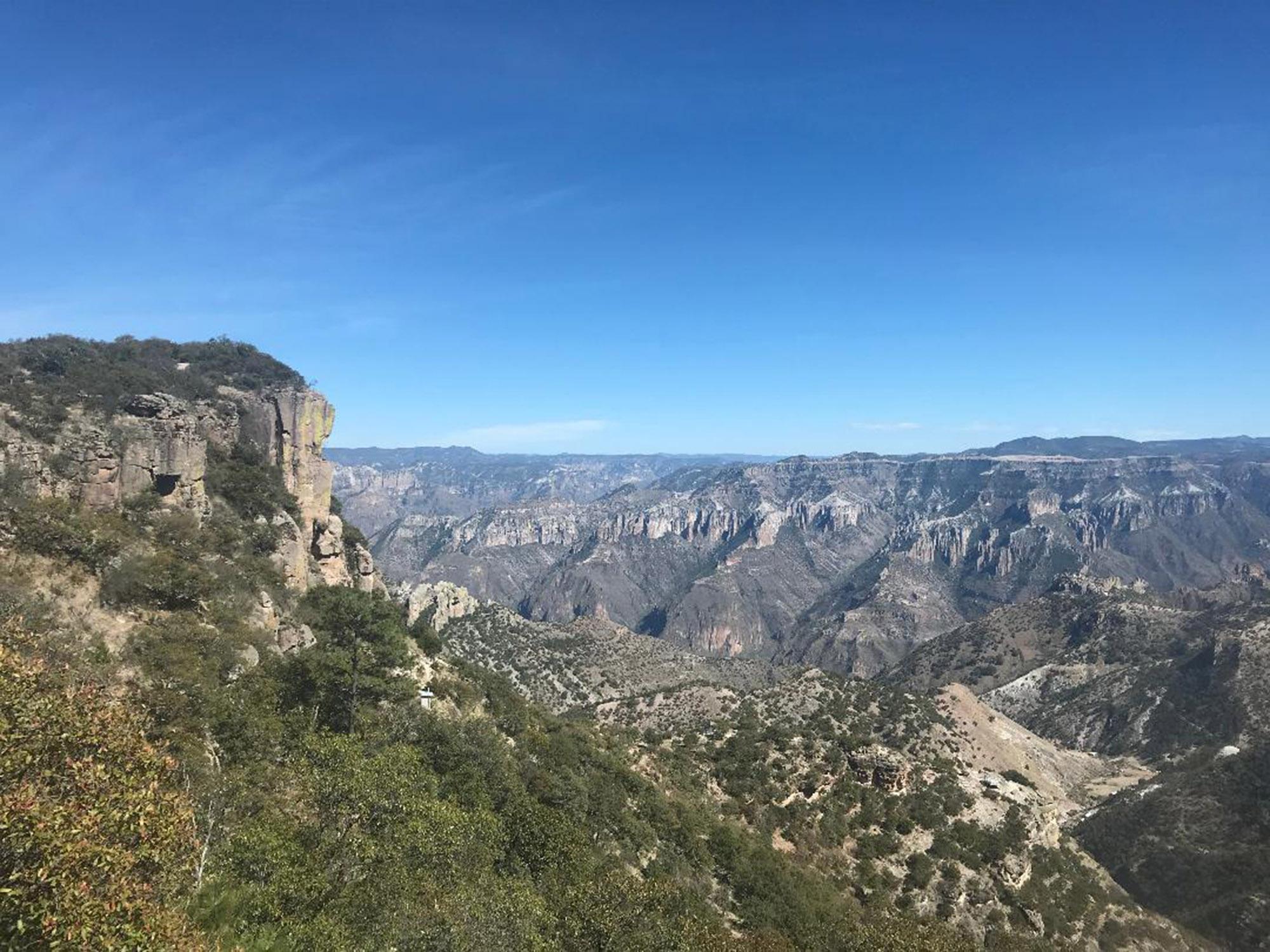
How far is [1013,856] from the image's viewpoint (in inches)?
2227

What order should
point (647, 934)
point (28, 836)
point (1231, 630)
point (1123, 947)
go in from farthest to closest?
point (1231, 630) → point (1123, 947) → point (647, 934) → point (28, 836)

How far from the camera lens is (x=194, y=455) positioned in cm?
5762

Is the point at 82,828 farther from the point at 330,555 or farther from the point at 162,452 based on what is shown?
the point at 330,555

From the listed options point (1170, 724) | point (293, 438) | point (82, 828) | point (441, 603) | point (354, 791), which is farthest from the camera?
point (441, 603)

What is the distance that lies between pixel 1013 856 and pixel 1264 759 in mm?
49869

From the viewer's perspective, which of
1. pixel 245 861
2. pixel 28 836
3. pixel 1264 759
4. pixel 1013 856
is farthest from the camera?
pixel 1264 759

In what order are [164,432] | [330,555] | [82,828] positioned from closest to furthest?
1. [82,828]
2. [164,432]
3. [330,555]

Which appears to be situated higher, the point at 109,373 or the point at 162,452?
the point at 109,373

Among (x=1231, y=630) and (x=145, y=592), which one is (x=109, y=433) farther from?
(x=1231, y=630)

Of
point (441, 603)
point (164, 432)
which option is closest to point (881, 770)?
point (164, 432)

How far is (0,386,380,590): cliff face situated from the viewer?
4859cm

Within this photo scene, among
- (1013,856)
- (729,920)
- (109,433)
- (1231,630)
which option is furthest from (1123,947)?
(1231,630)

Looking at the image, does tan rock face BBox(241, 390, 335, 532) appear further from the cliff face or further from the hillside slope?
the hillside slope

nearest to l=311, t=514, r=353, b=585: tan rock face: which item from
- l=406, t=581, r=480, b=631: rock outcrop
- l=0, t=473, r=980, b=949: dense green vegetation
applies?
l=0, t=473, r=980, b=949: dense green vegetation
